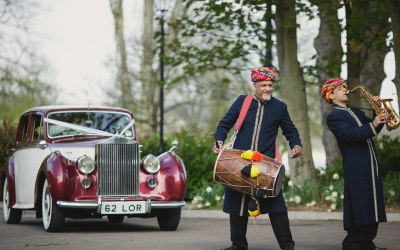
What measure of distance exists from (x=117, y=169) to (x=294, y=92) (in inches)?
261

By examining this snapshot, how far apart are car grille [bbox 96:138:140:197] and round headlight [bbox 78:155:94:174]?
0.13 meters

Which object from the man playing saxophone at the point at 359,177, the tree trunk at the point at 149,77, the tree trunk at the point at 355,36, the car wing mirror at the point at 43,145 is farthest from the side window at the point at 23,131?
the tree trunk at the point at 149,77

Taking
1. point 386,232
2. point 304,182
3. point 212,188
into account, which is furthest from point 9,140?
point 386,232

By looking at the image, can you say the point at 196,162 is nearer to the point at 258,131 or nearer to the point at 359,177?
the point at 258,131

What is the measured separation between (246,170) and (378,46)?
1207 centimetres

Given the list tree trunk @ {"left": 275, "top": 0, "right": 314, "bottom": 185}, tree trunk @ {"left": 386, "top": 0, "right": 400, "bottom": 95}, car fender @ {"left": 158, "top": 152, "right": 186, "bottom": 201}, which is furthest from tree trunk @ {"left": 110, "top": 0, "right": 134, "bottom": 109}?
car fender @ {"left": 158, "top": 152, "right": 186, "bottom": 201}

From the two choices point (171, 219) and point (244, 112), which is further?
point (171, 219)

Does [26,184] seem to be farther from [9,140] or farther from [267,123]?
[9,140]

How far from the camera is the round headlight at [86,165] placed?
511 inches

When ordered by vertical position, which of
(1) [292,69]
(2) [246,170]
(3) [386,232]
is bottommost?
(3) [386,232]

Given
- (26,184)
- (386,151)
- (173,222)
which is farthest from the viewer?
(386,151)

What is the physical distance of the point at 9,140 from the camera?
23438 millimetres

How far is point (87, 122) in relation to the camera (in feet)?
48.3

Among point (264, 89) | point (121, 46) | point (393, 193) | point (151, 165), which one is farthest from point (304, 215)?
point (121, 46)
